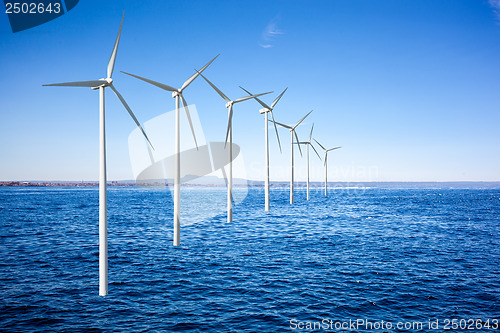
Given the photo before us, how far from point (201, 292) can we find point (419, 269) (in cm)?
1880

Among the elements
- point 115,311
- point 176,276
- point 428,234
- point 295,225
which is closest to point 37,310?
point 115,311

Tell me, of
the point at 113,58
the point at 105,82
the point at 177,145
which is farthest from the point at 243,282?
the point at 113,58

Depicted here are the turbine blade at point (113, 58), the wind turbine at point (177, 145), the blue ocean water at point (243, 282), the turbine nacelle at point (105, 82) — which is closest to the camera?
the blue ocean water at point (243, 282)

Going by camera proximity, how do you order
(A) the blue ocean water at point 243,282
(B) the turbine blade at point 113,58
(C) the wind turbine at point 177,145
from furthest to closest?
(C) the wind turbine at point 177,145 → (B) the turbine blade at point 113,58 → (A) the blue ocean water at point 243,282

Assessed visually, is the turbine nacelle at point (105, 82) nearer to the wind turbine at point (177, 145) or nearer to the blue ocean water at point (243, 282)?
the wind turbine at point (177, 145)

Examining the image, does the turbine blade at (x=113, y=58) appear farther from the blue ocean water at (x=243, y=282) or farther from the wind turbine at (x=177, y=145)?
the blue ocean water at (x=243, y=282)

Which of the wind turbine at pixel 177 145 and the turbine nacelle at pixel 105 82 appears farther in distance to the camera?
the wind turbine at pixel 177 145

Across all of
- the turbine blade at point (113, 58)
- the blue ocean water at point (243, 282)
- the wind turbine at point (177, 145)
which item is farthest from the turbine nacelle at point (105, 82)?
the blue ocean water at point (243, 282)

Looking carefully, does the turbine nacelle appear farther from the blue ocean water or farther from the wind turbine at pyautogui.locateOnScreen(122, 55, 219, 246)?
the blue ocean water

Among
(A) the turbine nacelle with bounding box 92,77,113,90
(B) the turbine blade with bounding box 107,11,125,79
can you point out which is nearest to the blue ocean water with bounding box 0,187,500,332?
(A) the turbine nacelle with bounding box 92,77,113,90

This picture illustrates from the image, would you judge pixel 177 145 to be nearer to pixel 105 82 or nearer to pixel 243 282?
pixel 105 82

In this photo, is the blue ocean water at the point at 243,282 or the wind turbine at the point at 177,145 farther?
the wind turbine at the point at 177,145

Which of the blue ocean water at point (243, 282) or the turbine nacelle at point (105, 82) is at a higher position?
the turbine nacelle at point (105, 82)

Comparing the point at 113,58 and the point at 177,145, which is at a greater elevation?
the point at 113,58
